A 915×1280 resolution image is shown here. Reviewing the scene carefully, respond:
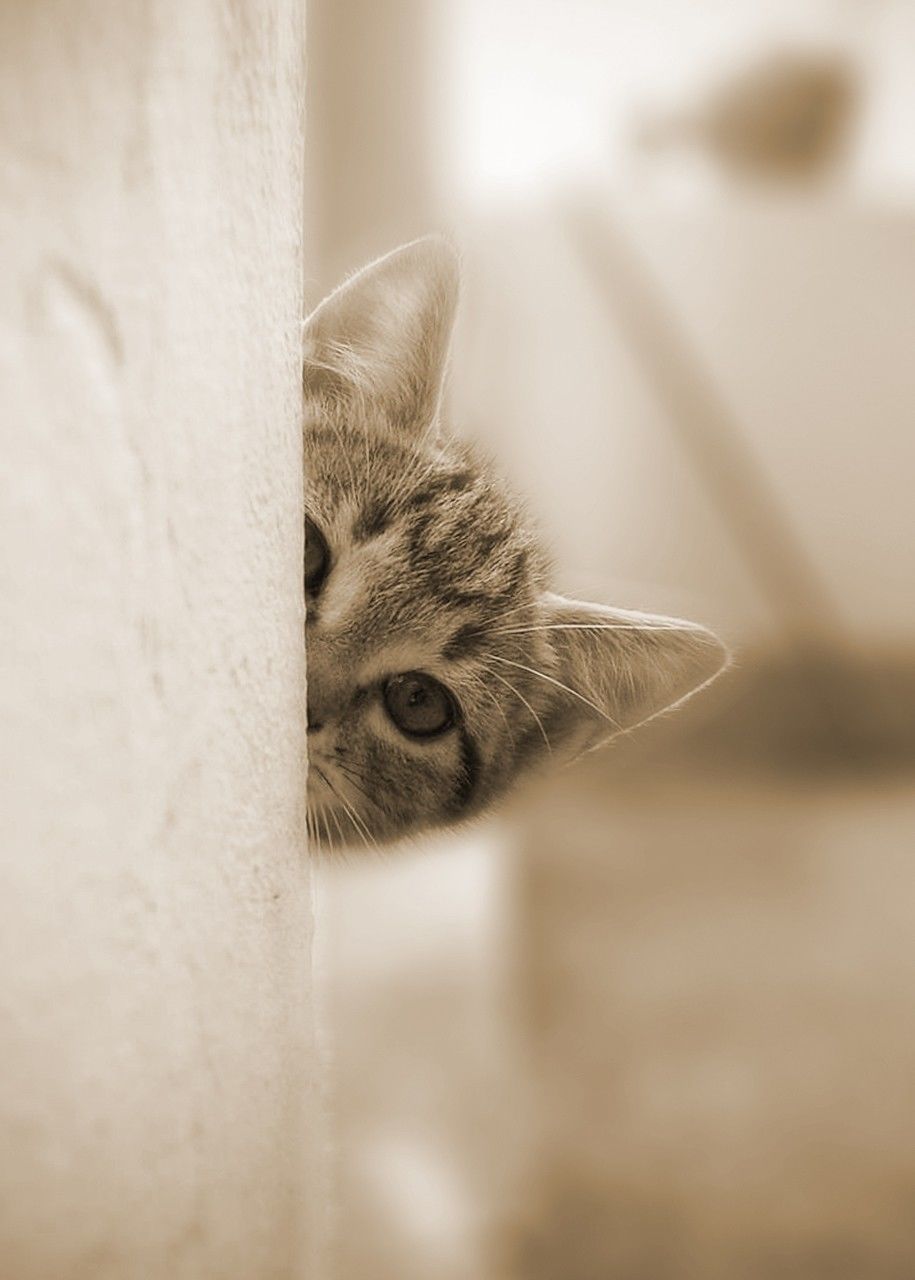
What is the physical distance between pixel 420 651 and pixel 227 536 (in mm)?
446

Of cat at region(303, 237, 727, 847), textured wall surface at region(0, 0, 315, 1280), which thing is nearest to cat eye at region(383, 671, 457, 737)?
cat at region(303, 237, 727, 847)

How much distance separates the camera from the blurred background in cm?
133

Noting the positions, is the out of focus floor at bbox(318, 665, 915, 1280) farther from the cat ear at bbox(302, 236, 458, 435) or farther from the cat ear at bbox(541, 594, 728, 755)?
the cat ear at bbox(302, 236, 458, 435)

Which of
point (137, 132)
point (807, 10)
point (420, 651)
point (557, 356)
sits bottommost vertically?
point (420, 651)

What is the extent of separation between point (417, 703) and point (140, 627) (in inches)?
19.8

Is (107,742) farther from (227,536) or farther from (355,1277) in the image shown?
(355,1277)

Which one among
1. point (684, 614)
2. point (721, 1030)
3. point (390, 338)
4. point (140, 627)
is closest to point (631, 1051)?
point (721, 1030)

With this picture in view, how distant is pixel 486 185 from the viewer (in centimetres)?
209

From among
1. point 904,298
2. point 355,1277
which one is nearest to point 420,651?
point 355,1277

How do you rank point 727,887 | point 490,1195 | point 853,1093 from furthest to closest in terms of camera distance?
1. point 727,887
2. point 853,1093
3. point 490,1195

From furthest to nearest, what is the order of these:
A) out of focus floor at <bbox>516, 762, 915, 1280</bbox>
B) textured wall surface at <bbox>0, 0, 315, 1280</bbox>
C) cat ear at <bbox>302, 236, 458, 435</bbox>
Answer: out of focus floor at <bbox>516, 762, 915, 1280</bbox> < cat ear at <bbox>302, 236, 458, 435</bbox> < textured wall surface at <bbox>0, 0, 315, 1280</bbox>

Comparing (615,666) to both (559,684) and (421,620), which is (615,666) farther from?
(421,620)

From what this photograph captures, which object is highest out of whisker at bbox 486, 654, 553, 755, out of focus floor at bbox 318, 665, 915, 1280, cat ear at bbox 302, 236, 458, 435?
cat ear at bbox 302, 236, 458, 435

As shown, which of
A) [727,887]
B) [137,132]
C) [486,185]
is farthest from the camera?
[727,887]
